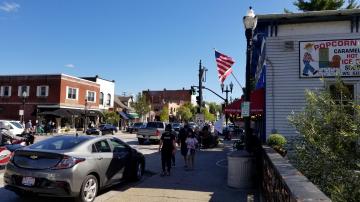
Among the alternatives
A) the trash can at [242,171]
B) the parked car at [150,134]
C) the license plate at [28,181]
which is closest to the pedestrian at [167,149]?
the trash can at [242,171]

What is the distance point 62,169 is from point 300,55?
377 inches

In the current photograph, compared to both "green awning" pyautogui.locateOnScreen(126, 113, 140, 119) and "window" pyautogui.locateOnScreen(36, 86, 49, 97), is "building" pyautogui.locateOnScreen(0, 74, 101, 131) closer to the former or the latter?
"window" pyautogui.locateOnScreen(36, 86, 49, 97)

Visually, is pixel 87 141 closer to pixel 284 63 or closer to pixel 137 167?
pixel 137 167

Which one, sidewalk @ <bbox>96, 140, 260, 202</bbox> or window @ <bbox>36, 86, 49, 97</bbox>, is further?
window @ <bbox>36, 86, 49, 97</bbox>

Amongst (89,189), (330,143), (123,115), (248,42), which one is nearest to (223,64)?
(248,42)

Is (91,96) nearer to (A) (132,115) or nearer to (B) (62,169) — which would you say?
(A) (132,115)

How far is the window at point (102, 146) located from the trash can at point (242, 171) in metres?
3.27

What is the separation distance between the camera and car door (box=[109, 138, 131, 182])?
9.83m

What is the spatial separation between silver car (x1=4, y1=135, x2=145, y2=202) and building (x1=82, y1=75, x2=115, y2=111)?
4956cm

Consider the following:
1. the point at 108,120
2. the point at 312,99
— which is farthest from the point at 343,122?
the point at 108,120

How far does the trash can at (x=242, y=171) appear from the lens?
1009cm

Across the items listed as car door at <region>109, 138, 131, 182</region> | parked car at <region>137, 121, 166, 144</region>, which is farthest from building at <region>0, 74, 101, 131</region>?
car door at <region>109, 138, 131, 182</region>

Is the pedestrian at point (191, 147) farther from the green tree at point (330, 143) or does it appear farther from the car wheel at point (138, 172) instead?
the green tree at point (330, 143)

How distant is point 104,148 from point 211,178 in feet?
13.2
